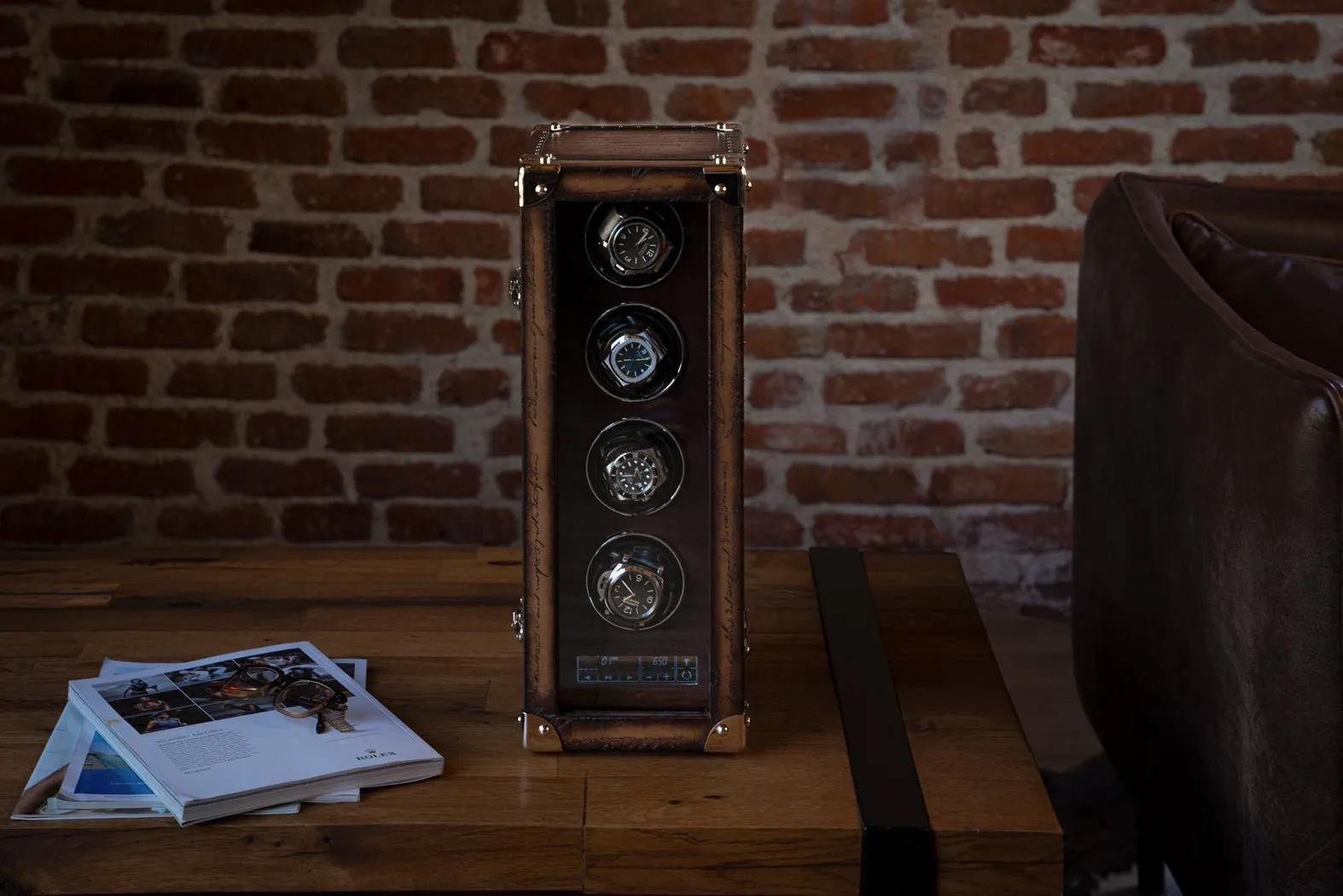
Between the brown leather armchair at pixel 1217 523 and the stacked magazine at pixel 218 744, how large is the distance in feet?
2.17

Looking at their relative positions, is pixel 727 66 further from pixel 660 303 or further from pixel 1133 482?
pixel 660 303

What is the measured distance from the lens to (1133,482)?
1522 millimetres

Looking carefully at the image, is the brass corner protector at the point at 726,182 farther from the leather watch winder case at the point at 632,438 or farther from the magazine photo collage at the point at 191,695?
the magazine photo collage at the point at 191,695

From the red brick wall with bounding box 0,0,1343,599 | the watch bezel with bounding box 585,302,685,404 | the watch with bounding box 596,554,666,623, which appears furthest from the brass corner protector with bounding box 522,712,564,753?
the red brick wall with bounding box 0,0,1343,599

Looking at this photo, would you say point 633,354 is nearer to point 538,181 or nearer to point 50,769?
point 538,181

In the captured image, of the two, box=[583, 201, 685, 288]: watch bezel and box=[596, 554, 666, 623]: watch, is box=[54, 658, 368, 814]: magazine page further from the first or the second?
box=[583, 201, 685, 288]: watch bezel

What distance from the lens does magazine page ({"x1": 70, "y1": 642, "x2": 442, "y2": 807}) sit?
113cm

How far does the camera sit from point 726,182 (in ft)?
3.78

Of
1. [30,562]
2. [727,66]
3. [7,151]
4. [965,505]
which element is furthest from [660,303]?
[7,151]

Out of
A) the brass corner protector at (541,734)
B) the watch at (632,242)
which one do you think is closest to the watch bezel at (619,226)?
the watch at (632,242)

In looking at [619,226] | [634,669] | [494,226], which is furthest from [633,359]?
[494,226]

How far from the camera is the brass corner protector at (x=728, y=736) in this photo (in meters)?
1.22

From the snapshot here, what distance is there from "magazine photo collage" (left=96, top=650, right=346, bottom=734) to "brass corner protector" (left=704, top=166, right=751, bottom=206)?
1.75ft

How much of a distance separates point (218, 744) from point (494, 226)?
1.30 meters
